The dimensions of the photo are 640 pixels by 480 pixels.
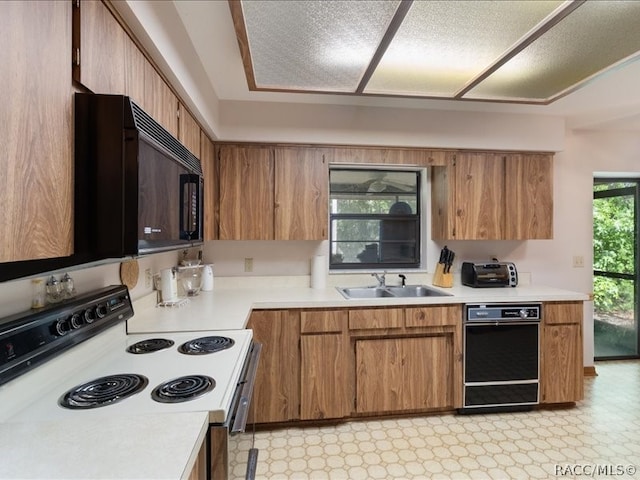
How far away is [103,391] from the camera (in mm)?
1036

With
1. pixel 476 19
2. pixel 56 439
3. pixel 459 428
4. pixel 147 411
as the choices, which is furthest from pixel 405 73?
pixel 459 428

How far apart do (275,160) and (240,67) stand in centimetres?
72

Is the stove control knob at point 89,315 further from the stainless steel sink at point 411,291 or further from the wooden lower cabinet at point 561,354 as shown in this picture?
the wooden lower cabinet at point 561,354

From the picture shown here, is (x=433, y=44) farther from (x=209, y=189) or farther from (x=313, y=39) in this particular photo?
(x=209, y=189)

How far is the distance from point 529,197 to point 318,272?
1942 millimetres

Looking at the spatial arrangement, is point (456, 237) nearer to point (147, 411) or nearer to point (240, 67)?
point (240, 67)

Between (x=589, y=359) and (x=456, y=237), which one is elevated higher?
(x=456, y=237)

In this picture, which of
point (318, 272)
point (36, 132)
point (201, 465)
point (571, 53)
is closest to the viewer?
point (36, 132)

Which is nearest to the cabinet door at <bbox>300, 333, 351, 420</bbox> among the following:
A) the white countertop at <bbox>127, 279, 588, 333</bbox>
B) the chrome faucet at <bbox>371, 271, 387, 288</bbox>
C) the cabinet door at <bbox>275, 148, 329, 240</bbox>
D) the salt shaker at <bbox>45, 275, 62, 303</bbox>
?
the white countertop at <bbox>127, 279, 588, 333</bbox>

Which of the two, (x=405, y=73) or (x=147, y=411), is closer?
(x=147, y=411)

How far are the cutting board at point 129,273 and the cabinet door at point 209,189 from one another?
1.89 feet

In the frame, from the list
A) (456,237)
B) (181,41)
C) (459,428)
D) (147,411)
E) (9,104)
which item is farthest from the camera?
(456,237)

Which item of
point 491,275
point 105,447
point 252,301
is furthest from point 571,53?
point 105,447

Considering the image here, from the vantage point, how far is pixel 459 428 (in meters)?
2.23
